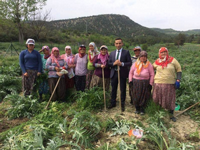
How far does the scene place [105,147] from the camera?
2.25m

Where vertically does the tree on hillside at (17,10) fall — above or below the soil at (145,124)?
above

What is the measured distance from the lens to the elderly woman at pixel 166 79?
308 cm

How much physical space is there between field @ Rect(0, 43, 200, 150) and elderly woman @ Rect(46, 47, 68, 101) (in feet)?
1.17

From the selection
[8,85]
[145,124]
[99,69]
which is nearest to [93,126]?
[145,124]

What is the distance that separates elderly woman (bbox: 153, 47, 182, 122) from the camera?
3076mm

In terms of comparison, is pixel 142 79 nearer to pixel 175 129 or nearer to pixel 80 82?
pixel 175 129

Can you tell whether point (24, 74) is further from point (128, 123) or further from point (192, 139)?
point (192, 139)

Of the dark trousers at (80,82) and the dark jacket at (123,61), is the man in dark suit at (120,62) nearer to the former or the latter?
the dark jacket at (123,61)

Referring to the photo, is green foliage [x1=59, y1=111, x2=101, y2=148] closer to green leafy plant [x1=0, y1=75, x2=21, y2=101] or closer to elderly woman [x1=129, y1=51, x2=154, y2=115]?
elderly woman [x1=129, y1=51, x2=154, y2=115]

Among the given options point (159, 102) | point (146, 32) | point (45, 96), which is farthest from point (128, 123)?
point (146, 32)

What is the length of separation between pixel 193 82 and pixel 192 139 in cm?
280

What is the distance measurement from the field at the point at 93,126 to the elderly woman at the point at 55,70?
0.36 m

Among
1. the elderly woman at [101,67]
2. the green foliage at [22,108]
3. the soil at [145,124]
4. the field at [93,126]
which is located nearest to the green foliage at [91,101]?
the field at [93,126]

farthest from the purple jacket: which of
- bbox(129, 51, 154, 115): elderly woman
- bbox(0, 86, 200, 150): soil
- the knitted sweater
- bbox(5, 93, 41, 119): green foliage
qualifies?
bbox(5, 93, 41, 119): green foliage
